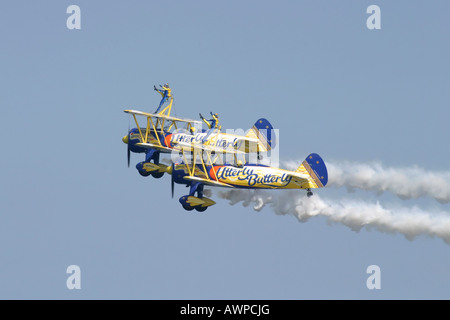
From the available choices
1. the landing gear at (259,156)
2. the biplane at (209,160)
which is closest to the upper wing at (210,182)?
the biplane at (209,160)

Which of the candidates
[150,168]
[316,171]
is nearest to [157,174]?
[150,168]

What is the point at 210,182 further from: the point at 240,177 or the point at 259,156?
the point at 259,156

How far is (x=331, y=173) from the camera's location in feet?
250

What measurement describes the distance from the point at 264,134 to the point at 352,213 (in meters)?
13.4

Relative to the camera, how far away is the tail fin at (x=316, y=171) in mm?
73500

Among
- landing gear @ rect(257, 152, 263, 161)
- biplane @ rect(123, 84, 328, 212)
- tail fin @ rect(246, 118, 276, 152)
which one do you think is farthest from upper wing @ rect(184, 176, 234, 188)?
tail fin @ rect(246, 118, 276, 152)

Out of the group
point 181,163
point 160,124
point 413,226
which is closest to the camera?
point 413,226

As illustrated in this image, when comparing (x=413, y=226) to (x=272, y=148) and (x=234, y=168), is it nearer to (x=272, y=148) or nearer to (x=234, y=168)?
(x=234, y=168)

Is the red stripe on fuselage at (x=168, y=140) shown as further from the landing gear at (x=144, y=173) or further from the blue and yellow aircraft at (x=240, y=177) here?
the blue and yellow aircraft at (x=240, y=177)

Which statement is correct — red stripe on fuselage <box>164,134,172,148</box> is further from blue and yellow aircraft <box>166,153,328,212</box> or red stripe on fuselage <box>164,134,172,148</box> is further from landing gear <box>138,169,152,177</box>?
blue and yellow aircraft <box>166,153,328,212</box>

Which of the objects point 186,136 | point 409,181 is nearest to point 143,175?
point 186,136

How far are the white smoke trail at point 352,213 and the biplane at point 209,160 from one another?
1809 millimetres

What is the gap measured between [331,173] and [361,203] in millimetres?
2654

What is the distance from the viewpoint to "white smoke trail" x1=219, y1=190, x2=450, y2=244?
71.2 meters
